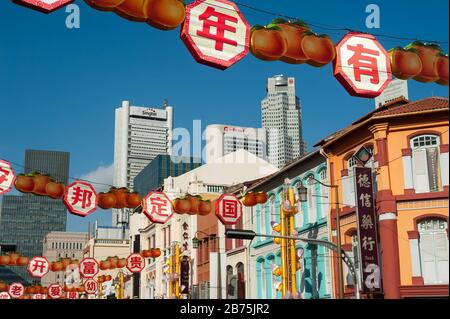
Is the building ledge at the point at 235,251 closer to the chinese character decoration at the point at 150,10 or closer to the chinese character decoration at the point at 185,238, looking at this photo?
the chinese character decoration at the point at 185,238

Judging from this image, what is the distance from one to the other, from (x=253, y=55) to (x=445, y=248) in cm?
1516

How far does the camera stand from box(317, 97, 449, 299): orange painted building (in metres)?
25.6

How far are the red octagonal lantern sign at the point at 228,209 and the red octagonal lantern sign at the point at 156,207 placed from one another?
3.14m

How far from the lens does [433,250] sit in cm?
2555

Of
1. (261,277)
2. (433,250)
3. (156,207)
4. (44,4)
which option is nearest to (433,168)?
(433,250)

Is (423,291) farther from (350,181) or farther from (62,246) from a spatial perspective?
(62,246)

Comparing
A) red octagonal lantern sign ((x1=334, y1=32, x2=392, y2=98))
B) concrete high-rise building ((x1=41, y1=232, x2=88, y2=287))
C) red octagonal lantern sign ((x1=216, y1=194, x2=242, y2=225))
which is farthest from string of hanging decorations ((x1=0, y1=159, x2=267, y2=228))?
concrete high-rise building ((x1=41, y1=232, x2=88, y2=287))

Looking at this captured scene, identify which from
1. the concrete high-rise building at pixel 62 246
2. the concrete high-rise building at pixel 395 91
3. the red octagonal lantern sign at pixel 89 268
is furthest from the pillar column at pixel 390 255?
the concrete high-rise building at pixel 62 246

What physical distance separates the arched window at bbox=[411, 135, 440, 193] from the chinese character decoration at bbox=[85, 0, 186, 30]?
17150mm

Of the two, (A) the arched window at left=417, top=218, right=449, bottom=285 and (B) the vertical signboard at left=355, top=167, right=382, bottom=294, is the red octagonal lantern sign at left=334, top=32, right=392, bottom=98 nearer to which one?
(B) the vertical signboard at left=355, top=167, right=382, bottom=294

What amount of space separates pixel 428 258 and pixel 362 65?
13.7 meters

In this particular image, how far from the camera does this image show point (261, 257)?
38.2m

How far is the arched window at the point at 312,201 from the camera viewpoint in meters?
32.8
